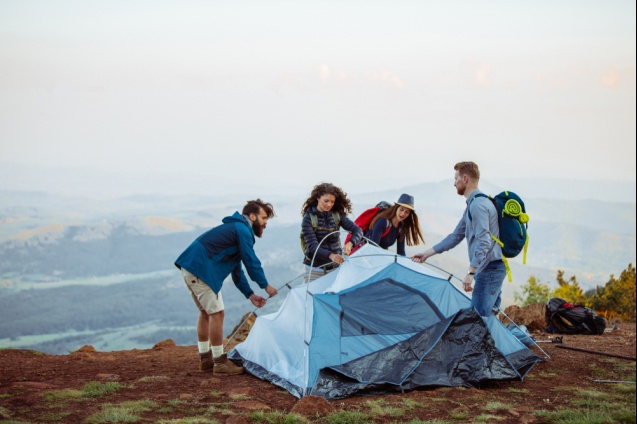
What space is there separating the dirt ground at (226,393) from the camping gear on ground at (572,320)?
173 centimetres

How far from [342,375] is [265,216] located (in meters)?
2.19

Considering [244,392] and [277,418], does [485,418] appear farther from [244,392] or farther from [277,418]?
[244,392]

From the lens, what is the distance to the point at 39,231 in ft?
372

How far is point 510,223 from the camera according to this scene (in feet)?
25.4

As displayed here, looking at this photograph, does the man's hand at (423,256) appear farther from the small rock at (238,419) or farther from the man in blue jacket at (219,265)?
the small rock at (238,419)

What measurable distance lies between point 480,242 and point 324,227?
7.68ft

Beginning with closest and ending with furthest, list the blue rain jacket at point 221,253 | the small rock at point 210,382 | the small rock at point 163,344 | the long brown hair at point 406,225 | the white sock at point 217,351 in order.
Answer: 1. the small rock at point 210,382
2. the blue rain jacket at point 221,253
3. the white sock at point 217,351
4. the long brown hair at point 406,225
5. the small rock at point 163,344

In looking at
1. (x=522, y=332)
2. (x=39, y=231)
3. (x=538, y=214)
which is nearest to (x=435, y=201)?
(x=538, y=214)

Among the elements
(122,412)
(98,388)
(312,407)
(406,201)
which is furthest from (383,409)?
(406,201)

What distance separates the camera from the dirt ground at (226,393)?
253 inches

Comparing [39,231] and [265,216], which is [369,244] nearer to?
[265,216]

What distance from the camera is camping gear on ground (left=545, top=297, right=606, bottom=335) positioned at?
37.2 feet

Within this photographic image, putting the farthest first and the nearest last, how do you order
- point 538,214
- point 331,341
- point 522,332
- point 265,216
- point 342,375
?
point 538,214 < point 522,332 < point 265,216 < point 331,341 < point 342,375

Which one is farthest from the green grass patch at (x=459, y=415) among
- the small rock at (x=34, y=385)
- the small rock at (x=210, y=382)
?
the small rock at (x=34, y=385)
